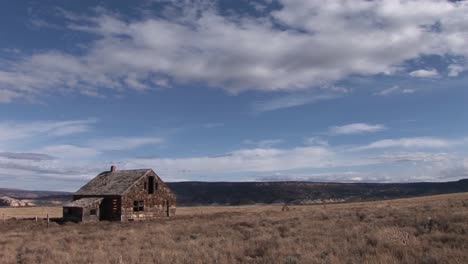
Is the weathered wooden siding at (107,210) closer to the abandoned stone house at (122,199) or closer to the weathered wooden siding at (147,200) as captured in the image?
the abandoned stone house at (122,199)

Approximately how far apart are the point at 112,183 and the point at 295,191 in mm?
124720

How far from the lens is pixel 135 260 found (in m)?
13.6

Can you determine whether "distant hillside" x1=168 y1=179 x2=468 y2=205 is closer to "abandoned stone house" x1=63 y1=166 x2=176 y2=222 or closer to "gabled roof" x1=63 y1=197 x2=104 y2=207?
"abandoned stone house" x1=63 y1=166 x2=176 y2=222

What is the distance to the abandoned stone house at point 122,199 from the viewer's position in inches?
1678

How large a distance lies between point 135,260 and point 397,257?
7626 millimetres

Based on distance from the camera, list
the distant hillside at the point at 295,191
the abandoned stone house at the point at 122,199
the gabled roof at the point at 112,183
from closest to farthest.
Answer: the abandoned stone house at the point at 122,199
the gabled roof at the point at 112,183
the distant hillside at the point at 295,191

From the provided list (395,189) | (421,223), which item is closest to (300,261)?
(421,223)

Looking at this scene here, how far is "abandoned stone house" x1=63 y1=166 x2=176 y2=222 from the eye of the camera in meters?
42.6

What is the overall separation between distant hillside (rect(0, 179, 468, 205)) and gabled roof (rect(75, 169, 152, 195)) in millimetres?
103306

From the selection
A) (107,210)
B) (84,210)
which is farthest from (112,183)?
(84,210)

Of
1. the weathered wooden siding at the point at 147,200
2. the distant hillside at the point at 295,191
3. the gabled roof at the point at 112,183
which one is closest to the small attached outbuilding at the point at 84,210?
the gabled roof at the point at 112,183

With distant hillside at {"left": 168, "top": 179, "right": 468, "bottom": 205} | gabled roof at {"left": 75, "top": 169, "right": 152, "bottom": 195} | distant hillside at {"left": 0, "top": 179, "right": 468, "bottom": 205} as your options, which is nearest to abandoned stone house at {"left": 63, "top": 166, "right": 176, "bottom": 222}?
gabled roof at {"left": 75, "top": 169, "right": 152, "bottom": 195}

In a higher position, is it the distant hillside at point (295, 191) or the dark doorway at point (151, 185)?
the dark doorway at point (151, 185)

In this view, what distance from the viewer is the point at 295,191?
165 meters
